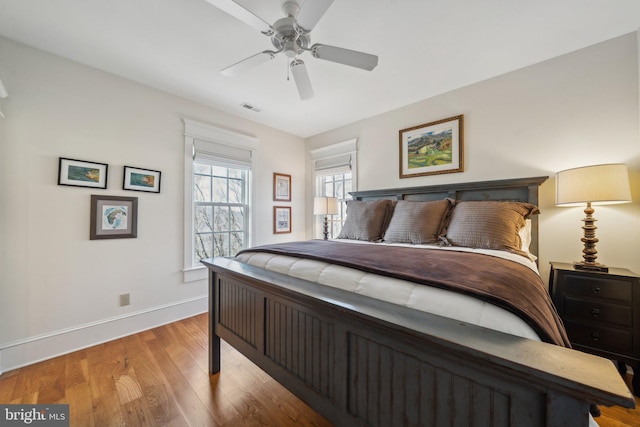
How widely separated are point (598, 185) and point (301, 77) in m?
2.24

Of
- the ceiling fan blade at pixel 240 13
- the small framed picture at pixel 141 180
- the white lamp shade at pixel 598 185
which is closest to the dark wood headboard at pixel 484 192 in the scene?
the white lamp shade at pixel 598 185

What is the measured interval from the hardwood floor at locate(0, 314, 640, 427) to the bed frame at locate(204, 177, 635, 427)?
29 centimetres

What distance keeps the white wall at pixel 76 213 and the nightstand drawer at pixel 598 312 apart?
3424mm

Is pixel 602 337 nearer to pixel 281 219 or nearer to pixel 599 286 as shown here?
pixel 599 286

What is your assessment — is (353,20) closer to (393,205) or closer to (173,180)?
(393,205)

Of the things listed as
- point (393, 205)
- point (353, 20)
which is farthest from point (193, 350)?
point (353, 20)

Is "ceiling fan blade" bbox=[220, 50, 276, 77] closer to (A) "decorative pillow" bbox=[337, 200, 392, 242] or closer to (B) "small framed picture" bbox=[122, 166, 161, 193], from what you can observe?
(B) "small framed picture" bbox=[122, 166, 161, 193]

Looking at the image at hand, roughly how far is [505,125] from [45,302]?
4334mm

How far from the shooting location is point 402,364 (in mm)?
866

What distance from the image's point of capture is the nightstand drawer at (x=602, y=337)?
5.20 feet

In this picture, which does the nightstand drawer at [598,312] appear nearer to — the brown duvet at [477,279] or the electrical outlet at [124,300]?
the brown duvet at [477,279]

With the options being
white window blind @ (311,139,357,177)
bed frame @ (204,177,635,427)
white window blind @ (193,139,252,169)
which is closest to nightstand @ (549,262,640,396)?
bed frame @ (204,177,635,427)

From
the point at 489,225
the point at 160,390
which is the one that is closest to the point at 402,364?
the point at 489,225

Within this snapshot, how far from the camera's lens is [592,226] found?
187cm
